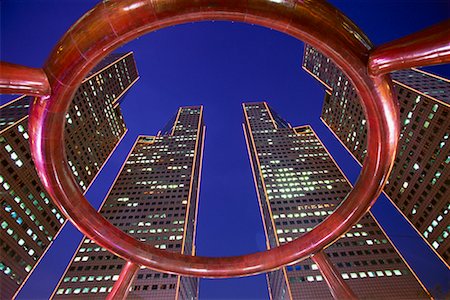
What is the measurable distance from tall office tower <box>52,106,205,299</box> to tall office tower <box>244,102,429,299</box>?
26796 millimetres

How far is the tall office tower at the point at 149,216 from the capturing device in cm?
6456

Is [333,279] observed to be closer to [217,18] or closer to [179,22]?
[217,18]

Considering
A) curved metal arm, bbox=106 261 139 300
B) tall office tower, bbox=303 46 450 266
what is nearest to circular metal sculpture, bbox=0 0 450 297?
curved metal arm, bbox=106 261 139 300

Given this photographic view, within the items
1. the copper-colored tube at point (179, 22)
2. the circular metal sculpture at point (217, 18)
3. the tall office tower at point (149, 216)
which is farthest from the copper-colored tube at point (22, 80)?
the tall office tower at point (149, 216)

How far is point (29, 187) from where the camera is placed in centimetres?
6606

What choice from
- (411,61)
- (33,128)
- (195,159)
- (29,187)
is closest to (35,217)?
(29,187)

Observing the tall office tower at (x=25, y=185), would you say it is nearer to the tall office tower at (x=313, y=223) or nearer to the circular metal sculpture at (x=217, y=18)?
the tall office tower at (x=313, y=223)

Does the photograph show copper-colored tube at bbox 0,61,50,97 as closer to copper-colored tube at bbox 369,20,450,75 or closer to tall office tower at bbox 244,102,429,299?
copper-colored tube at bbox 369,20,450,75

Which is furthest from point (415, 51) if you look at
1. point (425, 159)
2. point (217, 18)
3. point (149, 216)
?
point (149, 216)

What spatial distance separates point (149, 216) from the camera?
274ft

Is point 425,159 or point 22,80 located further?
point 425,159

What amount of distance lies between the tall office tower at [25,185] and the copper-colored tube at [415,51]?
220ft

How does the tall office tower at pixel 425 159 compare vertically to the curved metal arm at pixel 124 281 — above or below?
above

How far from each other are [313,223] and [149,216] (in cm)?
4703
